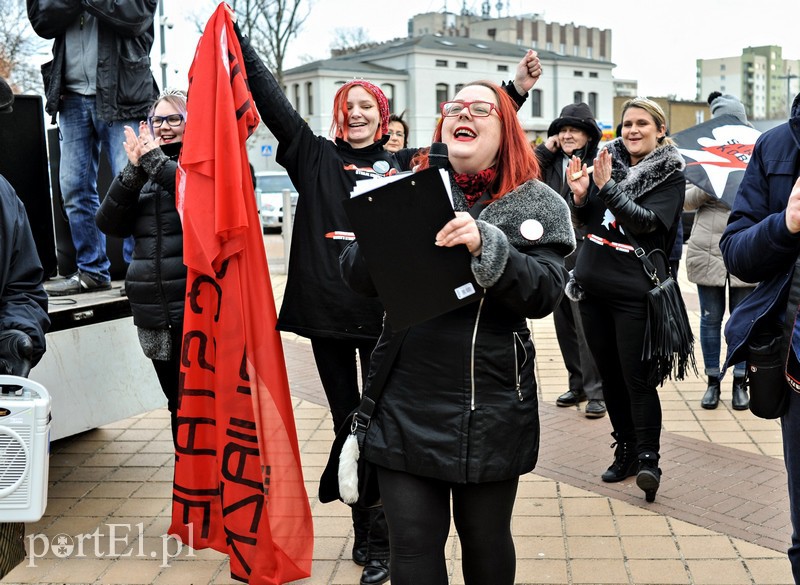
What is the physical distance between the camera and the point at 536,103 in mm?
77562

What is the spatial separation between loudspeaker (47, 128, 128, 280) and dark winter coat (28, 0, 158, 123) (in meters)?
0.69

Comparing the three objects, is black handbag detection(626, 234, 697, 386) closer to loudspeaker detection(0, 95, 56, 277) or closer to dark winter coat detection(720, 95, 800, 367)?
dark winter coat detection(720, 95, 800, 367)

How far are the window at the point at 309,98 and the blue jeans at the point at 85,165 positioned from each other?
64.3m

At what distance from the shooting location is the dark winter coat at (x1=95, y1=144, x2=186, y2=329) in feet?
14.3

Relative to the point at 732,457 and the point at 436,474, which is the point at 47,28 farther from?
the point at 732,457

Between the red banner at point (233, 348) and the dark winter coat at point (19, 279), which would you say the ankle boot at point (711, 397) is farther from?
the dark winter coat at point (19, 279)

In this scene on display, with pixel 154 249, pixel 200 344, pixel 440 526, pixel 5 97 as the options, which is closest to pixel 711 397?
pixel 200 344

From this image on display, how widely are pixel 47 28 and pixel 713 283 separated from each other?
5099mm

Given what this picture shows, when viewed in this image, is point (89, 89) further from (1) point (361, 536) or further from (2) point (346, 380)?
(1) point (361, 536)

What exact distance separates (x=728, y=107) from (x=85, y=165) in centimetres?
488

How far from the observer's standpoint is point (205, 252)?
3873mm

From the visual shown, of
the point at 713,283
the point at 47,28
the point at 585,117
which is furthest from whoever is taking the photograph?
the point at 713,283

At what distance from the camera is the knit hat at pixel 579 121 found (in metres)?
6.28

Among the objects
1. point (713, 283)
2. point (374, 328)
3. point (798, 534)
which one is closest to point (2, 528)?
point (374, 328)
